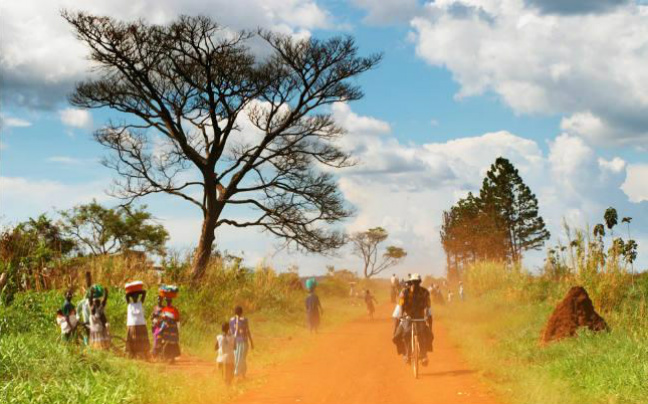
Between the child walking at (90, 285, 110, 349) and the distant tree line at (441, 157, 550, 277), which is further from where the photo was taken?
the distant tree line at (441, 157, 550, 277)

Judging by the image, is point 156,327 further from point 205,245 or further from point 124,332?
point 205,245

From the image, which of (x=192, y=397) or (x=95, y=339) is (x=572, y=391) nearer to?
(x=192, y=397)

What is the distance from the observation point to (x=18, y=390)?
8.44 meters

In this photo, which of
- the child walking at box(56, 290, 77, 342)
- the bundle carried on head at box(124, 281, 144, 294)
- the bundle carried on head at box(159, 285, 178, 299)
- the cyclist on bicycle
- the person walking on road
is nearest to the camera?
the person walking on road

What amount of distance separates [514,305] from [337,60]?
11941 millimetres

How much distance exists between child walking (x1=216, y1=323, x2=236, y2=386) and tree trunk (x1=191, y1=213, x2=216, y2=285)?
40.8 feet

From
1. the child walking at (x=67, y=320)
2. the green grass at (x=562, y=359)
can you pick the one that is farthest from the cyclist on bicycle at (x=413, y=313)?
the child walking at (x=67, y=320)

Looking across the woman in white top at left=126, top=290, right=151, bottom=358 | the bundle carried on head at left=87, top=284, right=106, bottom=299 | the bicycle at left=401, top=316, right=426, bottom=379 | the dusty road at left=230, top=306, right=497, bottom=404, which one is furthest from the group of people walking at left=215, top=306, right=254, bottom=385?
the bundle carried on head at left=87, top=284, right=106, bottom=299

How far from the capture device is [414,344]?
12.4 metres

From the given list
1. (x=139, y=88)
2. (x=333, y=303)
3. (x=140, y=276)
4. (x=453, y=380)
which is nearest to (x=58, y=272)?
(x=140, y=276)

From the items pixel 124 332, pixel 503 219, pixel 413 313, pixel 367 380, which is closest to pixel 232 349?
pixel 367 380

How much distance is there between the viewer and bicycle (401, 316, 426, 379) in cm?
1217

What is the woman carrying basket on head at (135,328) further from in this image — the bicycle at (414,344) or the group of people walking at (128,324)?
the bicycle at (414,344)

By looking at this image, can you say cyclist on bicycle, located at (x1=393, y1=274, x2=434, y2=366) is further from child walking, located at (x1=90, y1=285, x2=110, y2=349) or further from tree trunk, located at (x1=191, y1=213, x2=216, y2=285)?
tree trunk, located at (x1=191, y1=213, x2=216, y2=285)
